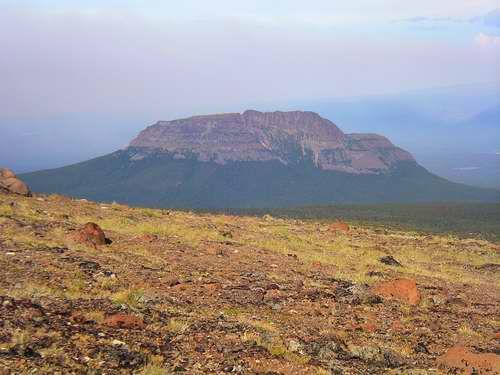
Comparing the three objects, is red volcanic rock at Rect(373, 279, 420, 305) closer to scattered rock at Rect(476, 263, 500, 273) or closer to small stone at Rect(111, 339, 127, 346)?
small stone at Rect(111, 339, 127, 346)

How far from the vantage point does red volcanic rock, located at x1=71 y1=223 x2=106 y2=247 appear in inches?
973

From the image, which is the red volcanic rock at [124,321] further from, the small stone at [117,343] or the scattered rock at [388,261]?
the scattered rock at [388,261]

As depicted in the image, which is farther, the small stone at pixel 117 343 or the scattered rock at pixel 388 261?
the scattered rock at pixel 388 261

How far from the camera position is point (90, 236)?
25031mm

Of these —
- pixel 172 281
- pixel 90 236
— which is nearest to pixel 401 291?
pixel 172 281

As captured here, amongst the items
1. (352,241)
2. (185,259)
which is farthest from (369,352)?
(352,241)

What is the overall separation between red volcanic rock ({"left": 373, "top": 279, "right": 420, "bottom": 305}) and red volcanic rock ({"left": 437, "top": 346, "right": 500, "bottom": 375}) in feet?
22.5

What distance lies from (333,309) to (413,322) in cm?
278

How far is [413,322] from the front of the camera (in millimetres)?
18797

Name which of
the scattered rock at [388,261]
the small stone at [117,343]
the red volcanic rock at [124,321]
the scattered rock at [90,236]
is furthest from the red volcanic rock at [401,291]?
the small stone at [117,343]

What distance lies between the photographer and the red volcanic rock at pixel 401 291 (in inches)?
866

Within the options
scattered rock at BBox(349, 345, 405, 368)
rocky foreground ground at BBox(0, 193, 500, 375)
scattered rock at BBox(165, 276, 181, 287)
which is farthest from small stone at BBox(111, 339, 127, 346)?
scattered rock at BBox(165, 276, 181, 287)

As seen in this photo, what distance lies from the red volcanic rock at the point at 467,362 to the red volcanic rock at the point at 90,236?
15894 millimetres

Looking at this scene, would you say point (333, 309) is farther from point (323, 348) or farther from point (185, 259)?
point (185, 259)
